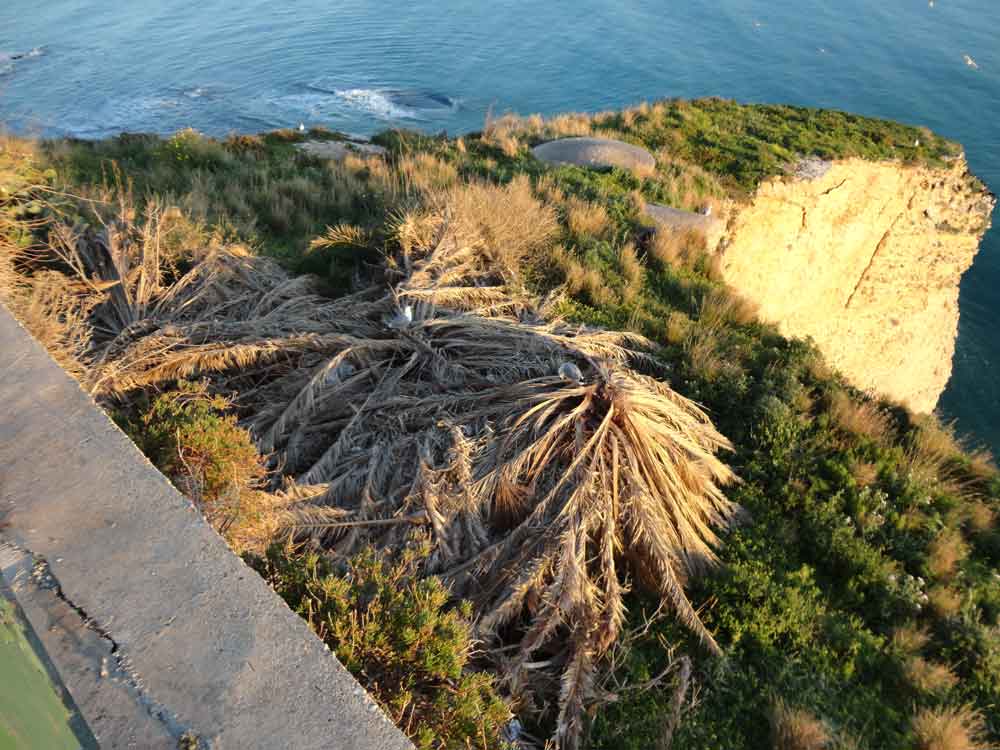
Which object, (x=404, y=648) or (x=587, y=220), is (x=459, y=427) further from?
(x=587, y=220)

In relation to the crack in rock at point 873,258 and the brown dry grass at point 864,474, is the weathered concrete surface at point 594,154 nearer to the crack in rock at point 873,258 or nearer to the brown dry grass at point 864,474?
the crack in rock at point 873,258

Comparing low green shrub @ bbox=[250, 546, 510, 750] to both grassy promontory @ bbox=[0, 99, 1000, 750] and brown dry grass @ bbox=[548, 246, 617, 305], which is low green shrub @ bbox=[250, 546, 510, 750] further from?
brown dry grass @ bbox=[548, 246, 617, 305]

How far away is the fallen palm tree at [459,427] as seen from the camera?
11.6ft

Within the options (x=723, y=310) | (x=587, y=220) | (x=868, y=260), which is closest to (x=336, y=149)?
(x=587, y=220)

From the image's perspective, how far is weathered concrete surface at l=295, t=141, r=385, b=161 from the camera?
1264 centimetres

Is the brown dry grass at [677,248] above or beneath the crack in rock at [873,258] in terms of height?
above

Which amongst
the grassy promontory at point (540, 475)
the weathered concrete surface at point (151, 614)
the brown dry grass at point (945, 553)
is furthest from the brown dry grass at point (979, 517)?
the weathered concrete surface at point (151, 614)

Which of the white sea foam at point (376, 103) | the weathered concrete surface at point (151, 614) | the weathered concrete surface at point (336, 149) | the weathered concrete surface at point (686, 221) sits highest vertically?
the weathered concrete surface at point (151, 614)

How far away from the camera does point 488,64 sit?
4006cm

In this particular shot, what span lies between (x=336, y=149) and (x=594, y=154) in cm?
546

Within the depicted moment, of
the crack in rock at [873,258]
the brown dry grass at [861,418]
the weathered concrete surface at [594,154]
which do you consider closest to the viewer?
the brown dry grass at [861,418]

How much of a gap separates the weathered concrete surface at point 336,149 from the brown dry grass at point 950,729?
12.1 meters

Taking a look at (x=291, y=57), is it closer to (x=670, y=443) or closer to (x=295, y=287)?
(x=295, y=287)

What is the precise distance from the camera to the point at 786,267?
14.5 m
